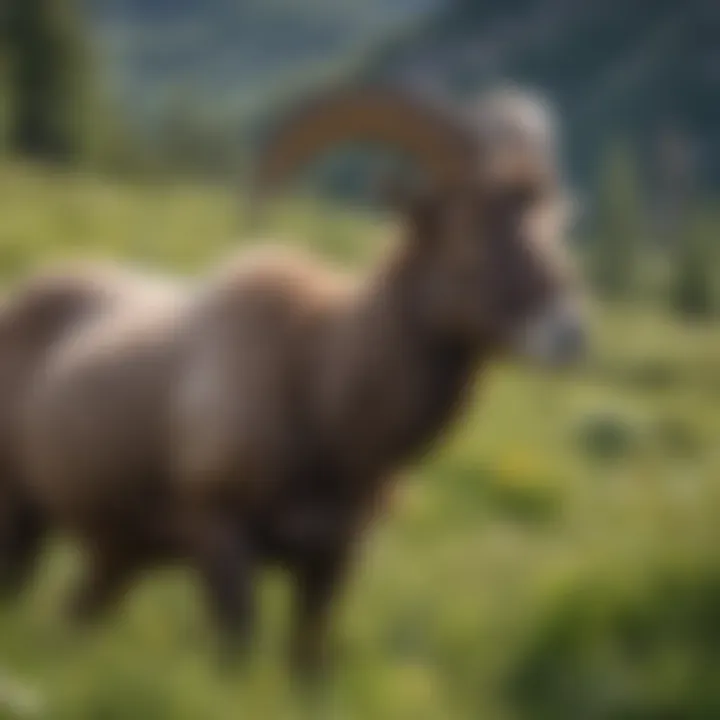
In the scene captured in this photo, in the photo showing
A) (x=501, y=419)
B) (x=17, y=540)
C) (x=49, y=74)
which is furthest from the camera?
(x=49, y=74)

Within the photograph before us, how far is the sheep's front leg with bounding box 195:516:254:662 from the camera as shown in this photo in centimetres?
346

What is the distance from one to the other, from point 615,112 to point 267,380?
453 cm

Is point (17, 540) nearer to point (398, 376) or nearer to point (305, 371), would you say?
point (305, 371)

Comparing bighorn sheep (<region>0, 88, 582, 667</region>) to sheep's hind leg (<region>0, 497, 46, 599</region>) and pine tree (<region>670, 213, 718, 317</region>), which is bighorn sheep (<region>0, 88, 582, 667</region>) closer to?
sheep's hind leg (<region>0, 497, 46, 599</region>)

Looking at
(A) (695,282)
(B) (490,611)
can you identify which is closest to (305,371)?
(B) (490,611)

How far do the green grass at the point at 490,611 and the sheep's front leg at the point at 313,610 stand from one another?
0.18 ft

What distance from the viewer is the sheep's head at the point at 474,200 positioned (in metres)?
3.19

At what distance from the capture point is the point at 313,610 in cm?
371

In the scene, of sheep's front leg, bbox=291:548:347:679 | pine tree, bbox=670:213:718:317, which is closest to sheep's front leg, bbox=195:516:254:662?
sheep's front leg, bbox=291:548:347:679

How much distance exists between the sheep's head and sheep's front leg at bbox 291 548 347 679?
2.18 ft

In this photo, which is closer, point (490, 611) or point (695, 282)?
point (490, 611)

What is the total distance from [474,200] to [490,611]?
1.37m

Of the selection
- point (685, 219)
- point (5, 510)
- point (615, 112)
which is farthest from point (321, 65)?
point (5, 510)

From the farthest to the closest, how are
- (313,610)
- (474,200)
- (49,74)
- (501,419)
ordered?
(49,74) → (501,419) → (313,610) → (474,200)
